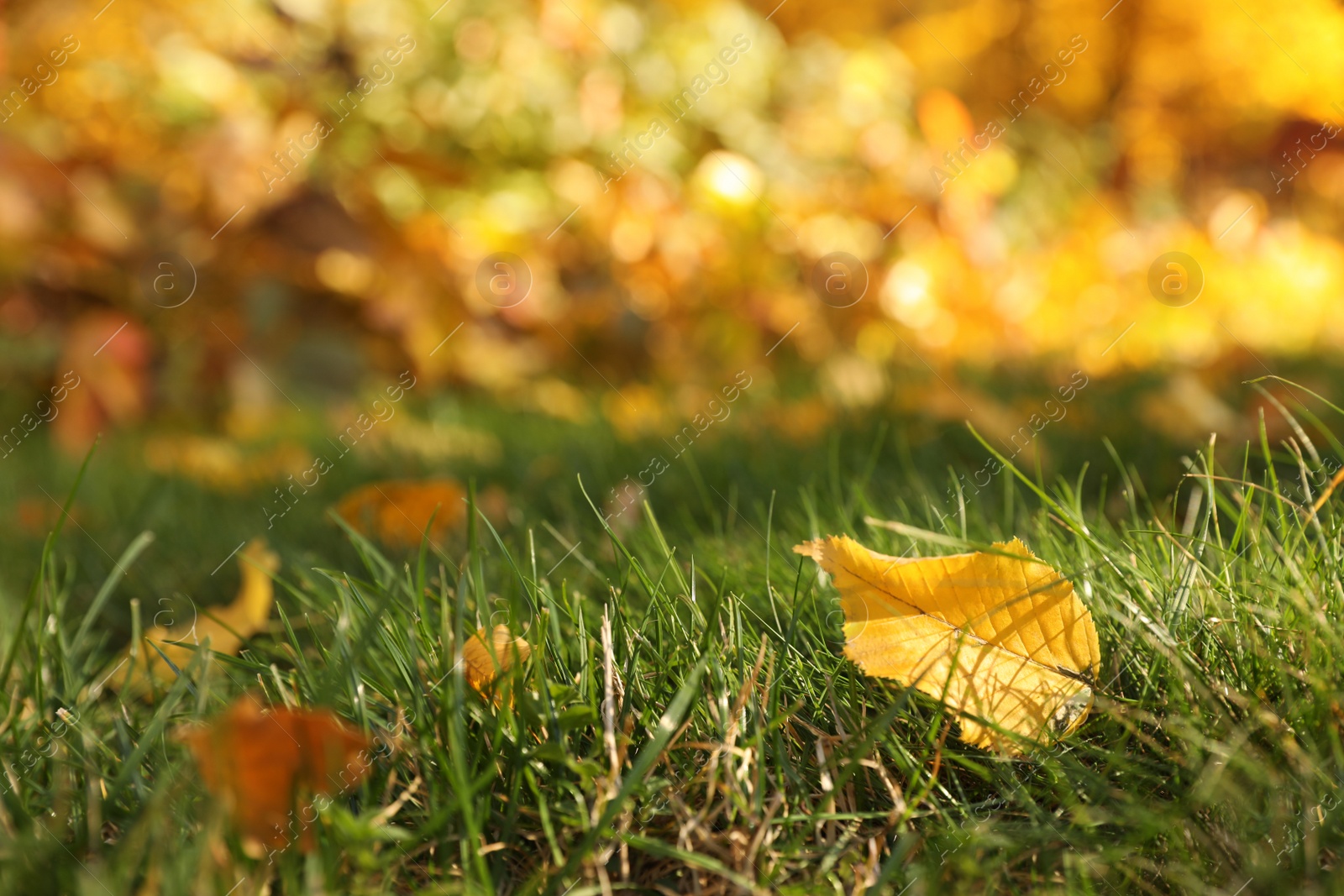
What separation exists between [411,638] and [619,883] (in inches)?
10.5

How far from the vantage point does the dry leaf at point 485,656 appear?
34.3 inches

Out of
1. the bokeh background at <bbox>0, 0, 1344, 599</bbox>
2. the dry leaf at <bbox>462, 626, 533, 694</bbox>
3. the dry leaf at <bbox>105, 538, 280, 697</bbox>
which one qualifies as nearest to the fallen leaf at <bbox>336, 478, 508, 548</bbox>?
the dry leaf at <bbox>105, 538, 280, 697</bbox>

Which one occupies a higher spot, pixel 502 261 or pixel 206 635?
pixel 502 261

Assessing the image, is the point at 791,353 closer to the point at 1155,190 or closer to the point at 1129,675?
the point at 1129,675

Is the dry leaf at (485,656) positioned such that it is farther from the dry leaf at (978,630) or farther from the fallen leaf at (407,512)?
the fallen leaf at (407,512)

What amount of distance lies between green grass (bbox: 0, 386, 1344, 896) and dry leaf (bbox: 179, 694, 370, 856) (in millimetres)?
19

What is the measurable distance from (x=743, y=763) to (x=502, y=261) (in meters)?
3.27

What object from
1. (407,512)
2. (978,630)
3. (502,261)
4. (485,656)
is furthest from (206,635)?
(502,261)

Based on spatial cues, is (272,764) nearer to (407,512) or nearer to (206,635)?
(206,635)

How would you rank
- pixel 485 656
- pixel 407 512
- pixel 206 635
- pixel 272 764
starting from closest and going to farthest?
pixel 272 764
pixel 485 656
pixel 206 635
pixel 407 512

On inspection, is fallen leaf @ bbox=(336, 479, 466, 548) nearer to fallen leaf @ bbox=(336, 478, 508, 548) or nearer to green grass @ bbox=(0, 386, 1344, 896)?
fallen leaf @ bbox=(336, 478, 508, 548)

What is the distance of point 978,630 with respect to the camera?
33.7 inches

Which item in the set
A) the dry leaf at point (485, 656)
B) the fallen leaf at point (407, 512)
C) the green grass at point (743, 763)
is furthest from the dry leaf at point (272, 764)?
the fallen leaf at point (407, 512)

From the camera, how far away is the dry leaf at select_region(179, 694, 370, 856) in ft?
2.23
